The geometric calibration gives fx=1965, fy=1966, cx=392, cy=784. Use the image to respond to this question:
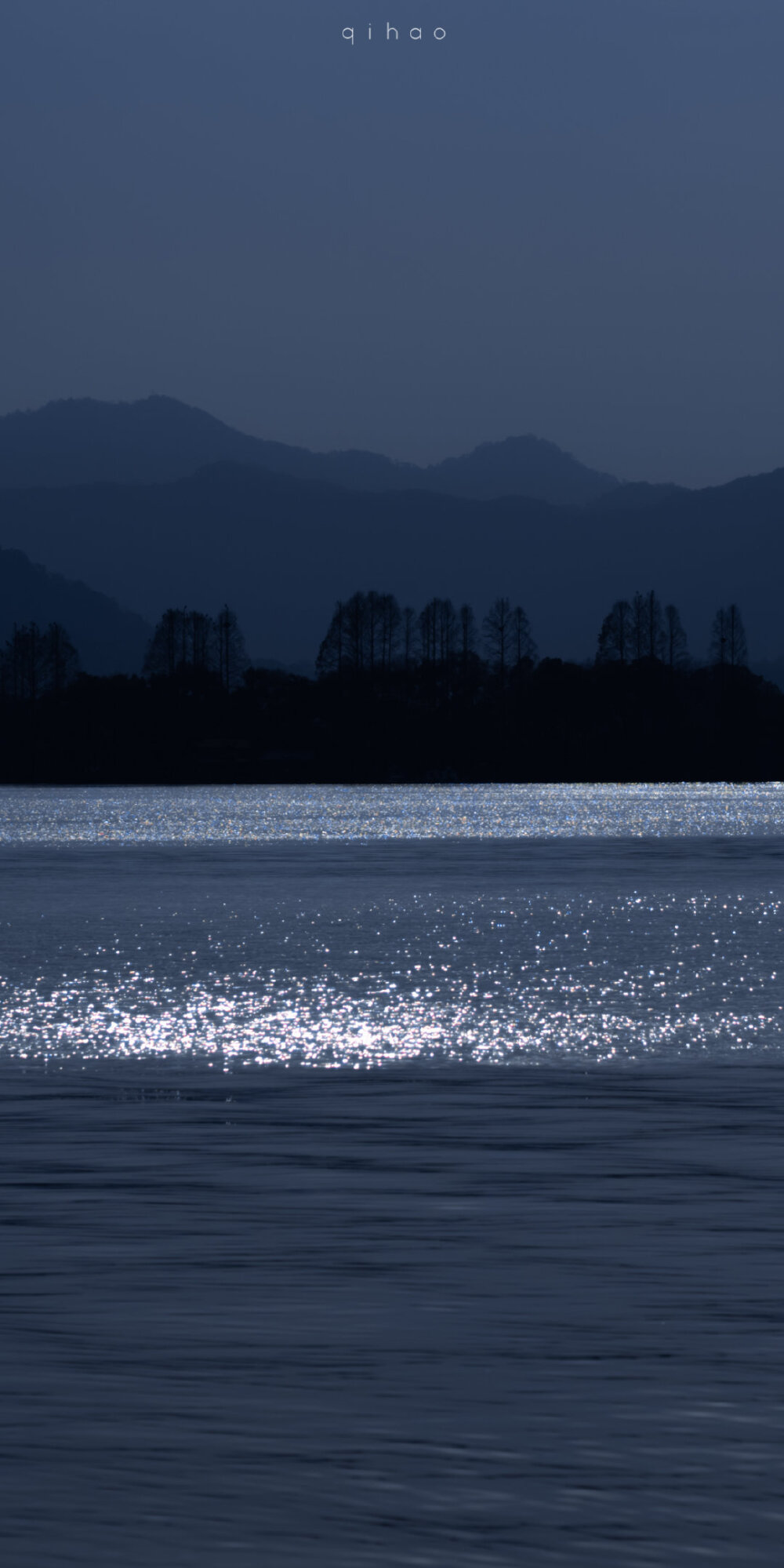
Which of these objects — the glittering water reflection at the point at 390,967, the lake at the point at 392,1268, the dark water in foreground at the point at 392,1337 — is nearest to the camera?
the dark water in foreground at the point at 392,1337

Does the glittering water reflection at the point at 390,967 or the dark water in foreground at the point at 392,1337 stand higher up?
the dark water in foreground at the point at 392,1337

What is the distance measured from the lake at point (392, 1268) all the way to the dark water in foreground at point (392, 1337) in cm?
3

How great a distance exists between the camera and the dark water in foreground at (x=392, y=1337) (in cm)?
920

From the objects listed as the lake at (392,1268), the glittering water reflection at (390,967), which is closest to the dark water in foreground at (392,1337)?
the lake at (392,1268)

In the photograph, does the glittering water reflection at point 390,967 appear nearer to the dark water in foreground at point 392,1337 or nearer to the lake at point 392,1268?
the lake at point 392,1268

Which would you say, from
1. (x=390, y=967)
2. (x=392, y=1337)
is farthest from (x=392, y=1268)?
(x=390, y=967)

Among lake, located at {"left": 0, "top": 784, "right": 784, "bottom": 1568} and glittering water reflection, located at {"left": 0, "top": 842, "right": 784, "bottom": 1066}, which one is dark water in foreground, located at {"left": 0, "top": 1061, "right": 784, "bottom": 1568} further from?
glittering water reflection, located at {"left": 0, "top": 842, "right": 784, "bottom": 1066}

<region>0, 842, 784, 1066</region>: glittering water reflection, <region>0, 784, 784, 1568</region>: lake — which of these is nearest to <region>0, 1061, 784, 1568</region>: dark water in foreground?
<region>0, 784, 784, 1568</region>: lake

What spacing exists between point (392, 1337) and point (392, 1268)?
1961 millimetres

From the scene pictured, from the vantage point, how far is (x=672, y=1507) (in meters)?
9.33

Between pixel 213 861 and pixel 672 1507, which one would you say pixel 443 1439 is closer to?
pixel 672 1507

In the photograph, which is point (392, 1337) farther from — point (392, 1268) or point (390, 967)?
point (390, 967)

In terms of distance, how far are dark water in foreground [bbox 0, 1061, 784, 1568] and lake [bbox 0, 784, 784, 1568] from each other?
0.10 ft

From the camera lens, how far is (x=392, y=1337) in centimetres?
1238
